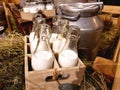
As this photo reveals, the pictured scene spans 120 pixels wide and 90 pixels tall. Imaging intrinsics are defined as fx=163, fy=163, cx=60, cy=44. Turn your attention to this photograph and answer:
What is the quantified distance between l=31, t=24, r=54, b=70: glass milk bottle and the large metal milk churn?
233 millimetres

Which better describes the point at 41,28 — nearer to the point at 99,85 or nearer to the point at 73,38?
the point at 73,38

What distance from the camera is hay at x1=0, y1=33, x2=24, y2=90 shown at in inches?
27.1

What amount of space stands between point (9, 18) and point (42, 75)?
944mm

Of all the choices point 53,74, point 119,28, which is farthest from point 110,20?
point 53,74

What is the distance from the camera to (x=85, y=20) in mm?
872

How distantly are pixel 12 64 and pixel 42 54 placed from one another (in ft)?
0.84

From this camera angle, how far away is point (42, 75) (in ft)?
1.83

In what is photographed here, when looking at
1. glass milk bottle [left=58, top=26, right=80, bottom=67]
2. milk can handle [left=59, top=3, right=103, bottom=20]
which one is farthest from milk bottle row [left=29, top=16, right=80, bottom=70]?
milk can handle [left=59, top=3, right=103, bottom=20]

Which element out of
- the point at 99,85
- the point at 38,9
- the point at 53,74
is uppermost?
the point at 38,9

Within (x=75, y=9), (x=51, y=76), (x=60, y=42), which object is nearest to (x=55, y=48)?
(x=60, y=42)

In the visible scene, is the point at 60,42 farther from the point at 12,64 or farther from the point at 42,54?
the point at 12,64

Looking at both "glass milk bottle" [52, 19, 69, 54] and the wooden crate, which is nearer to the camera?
the wooden crate

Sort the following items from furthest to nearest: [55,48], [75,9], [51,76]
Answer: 1. [75,9]
2. [55,48]
3. [51,76]

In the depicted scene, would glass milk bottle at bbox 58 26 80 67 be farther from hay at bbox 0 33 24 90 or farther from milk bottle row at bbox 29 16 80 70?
hay at bbox 0 33 24 90
